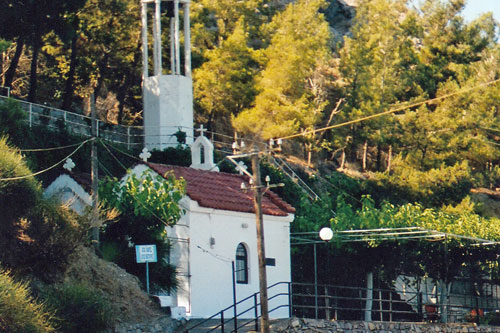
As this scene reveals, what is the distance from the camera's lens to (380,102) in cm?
6506

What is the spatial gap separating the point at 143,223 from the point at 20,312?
8861 mm

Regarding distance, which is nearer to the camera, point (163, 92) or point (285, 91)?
point (163, 92)

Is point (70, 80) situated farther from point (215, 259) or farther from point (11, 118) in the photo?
point (215, 259)

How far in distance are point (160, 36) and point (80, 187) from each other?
17.2 m

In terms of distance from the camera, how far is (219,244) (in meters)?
36.8

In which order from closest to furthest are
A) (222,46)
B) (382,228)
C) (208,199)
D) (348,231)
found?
1. (208,199)
2. (348,231)
3. (382,228)
4. (222,46)

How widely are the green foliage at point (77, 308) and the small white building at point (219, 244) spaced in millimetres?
5530

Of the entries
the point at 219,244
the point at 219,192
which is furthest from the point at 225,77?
the point at 219,244

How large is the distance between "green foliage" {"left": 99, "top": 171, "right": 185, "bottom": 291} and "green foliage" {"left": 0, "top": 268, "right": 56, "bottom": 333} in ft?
22.6

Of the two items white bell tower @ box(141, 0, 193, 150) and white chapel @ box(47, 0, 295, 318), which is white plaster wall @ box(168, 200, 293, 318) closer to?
white chapel @ box(47, 0, 295, 318)

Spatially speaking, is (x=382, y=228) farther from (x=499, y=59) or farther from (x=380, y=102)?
(x=499, y=59)

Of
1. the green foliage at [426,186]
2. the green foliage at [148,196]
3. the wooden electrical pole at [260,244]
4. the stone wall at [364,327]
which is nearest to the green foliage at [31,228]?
the green foliage at [148,196]

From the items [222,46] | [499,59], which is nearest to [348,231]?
[222,46]

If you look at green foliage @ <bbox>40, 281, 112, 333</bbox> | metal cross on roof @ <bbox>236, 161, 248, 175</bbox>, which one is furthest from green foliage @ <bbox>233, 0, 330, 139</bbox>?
green foliage @ <bbox>40, 281, 112, 333</bbox>
